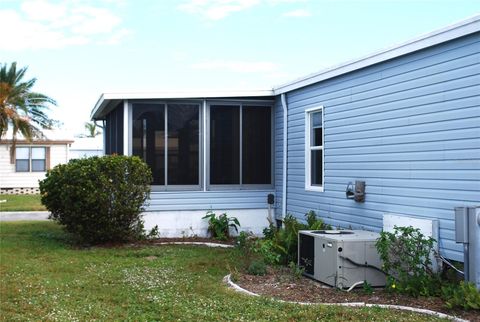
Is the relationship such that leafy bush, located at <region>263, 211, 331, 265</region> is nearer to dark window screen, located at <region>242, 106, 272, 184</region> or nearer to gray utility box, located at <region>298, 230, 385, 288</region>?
gray utility box, located at <region>298, 230, 385, 288</region>

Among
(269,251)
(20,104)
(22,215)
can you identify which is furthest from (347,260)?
(20,104)

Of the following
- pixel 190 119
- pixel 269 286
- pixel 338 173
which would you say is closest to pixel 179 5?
pixel 190 119

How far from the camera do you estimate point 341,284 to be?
22.7 ft

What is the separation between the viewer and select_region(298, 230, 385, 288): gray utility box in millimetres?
6926

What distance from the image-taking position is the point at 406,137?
294 inches

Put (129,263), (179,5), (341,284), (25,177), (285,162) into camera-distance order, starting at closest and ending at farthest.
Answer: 1. (341,284)
2. (129,263)
3. (285,162)
4. (179,5)
5. (25,177)

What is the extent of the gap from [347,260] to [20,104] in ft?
60.5

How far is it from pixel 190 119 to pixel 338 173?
11.2 ft

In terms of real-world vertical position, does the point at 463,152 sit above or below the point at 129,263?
above

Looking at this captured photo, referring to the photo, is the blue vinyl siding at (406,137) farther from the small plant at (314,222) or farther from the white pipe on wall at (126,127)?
the white pipe on wall at (126,127)

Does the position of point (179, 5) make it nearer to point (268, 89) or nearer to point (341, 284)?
point (268, 89)

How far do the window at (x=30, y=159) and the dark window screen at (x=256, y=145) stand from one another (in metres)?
17.5

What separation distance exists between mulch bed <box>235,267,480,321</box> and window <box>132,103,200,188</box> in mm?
4018

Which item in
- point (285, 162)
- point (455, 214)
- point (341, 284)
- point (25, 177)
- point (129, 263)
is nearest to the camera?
point (455, 214)
